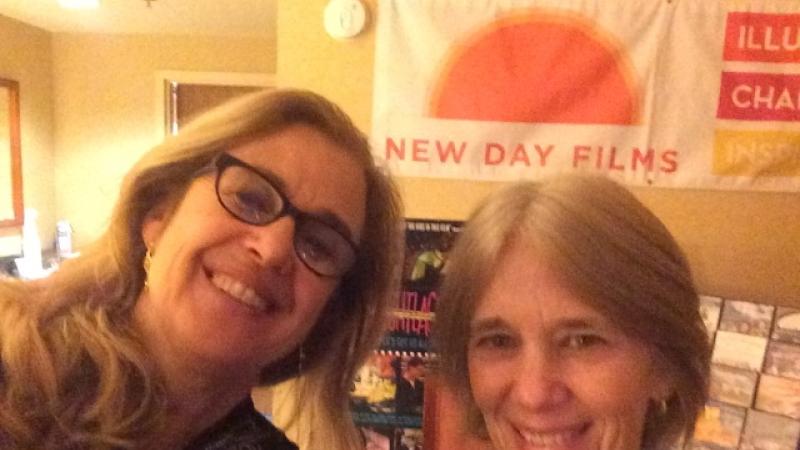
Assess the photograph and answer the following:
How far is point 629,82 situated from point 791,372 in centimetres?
79

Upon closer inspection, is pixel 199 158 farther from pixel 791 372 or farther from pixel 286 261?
pixel 791 372

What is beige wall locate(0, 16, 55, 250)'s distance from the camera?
449 centimetres

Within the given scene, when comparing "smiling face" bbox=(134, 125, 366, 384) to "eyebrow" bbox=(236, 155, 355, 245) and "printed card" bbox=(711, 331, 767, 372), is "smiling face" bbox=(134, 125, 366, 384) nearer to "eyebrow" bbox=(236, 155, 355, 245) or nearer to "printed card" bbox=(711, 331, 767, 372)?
"eyebrow" bbox=(236, 155, 355, 245)

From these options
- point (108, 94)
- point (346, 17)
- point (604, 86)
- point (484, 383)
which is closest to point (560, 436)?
point (484, 383)

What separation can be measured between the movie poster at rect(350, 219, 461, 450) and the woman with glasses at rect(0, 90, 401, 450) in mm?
745

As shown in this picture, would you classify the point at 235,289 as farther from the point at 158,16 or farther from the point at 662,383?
the point at 158,16

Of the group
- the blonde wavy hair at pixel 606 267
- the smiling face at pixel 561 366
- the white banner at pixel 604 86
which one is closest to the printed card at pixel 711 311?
the white banner at pixel 604 86

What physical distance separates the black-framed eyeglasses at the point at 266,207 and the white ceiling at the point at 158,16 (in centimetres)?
305

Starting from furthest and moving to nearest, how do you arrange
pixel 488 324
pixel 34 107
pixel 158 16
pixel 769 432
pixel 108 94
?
pixel 108 94 → pixel 34 107 → pixel 158 16 → pixel 769 432 → pixel 488 324

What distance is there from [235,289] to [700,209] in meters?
1.42

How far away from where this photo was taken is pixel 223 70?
15.7 feet

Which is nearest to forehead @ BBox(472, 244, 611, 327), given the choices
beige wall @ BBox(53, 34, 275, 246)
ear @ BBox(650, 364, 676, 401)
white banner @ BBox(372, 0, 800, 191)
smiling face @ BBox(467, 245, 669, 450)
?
smiling face @ BBox(467, 245, 669, 450)

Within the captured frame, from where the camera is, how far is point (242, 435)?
93 cm

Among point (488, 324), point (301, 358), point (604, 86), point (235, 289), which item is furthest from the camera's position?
point (604, 86)
